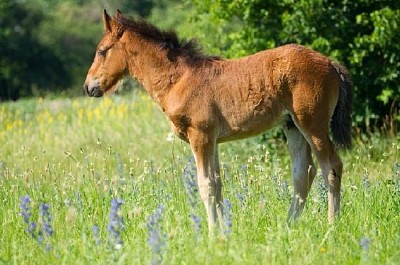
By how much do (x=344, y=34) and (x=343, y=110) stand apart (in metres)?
4.83

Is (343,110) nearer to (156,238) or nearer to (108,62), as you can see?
(108,62)

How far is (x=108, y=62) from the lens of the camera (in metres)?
8.92

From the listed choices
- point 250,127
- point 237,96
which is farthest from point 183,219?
point 237,96

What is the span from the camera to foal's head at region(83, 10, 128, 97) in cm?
886

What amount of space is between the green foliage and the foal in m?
4.23

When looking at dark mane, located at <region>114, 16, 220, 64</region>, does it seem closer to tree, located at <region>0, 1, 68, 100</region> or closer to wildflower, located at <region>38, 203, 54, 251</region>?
wildflower, located at <region>38, 203, 54, 251</region>

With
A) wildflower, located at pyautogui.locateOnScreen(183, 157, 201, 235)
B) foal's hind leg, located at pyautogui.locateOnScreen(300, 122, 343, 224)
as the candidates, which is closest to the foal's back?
foal's hind leg, located at pyautogui.locateOnScreen(300, 122, 343, 224)

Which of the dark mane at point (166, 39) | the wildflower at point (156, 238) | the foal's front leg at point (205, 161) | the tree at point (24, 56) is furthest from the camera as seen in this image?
the tree at point (24, 56)

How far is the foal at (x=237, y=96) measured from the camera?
26.9 ft

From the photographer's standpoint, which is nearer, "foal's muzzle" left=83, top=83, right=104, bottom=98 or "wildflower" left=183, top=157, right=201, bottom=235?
"wildflower" left=183, top=157, right=201, bottom=235

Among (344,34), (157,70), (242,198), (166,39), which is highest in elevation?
(344,34)

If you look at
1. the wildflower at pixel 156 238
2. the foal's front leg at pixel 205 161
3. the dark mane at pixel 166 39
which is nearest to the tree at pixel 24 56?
the dark mane at pixel 166 39

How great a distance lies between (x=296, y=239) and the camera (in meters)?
6.67

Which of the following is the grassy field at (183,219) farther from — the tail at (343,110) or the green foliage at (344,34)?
the green foliage at (344,34)
